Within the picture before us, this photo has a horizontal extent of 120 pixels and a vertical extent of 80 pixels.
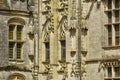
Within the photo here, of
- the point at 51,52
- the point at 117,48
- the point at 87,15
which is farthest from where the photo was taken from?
the point at 51,52

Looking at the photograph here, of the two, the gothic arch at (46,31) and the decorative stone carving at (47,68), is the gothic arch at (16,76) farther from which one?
the gothic arch at (46,31)

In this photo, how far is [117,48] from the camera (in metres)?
26.9

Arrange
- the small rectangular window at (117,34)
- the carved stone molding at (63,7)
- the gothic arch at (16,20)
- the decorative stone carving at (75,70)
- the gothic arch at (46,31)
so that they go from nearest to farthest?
the small rectangular window at (117,34) < the decorative stone carving at (75,70) < the carved stone molding at (63,7) < the gothic arch at (46,31) < the gothic arch at (16,20)

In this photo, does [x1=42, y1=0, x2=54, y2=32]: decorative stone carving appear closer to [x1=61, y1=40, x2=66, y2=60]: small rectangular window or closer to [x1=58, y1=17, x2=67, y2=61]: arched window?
[x1=58, y1=17, x2=67, y2=61]: arched window

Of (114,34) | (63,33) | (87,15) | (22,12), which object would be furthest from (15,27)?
(114,34)

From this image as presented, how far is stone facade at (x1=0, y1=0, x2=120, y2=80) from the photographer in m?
27.7

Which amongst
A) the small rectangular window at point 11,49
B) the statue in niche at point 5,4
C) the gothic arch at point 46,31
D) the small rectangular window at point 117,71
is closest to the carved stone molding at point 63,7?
the gothic arch at point 46,31

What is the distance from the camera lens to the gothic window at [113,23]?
2719 cm

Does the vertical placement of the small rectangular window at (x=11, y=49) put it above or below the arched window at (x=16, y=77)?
above

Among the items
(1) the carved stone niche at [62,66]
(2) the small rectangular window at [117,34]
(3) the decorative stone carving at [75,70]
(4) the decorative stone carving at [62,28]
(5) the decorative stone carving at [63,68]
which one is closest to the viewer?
(2) the small rectangular window at [117,34]

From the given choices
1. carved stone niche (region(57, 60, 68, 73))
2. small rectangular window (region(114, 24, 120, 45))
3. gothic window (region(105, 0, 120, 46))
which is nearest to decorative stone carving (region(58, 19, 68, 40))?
carved stone niche (region(57, 60, 68, 73))

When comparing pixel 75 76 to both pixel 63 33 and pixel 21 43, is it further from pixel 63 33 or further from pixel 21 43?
pixel 21 43

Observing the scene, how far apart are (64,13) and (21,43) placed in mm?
4001

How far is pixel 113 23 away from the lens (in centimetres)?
2725
